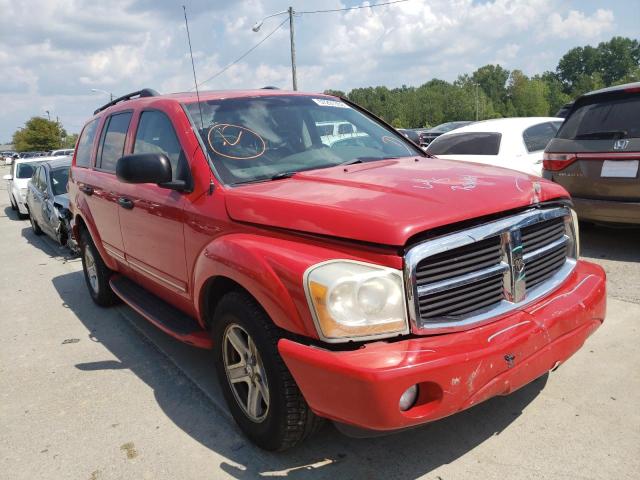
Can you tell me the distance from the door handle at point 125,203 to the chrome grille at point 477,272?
8.22 feet

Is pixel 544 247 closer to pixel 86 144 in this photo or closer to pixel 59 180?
pixel 86 144

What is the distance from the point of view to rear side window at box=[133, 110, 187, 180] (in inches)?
133

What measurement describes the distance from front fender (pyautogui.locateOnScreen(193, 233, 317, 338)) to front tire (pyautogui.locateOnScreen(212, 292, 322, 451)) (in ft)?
0.43

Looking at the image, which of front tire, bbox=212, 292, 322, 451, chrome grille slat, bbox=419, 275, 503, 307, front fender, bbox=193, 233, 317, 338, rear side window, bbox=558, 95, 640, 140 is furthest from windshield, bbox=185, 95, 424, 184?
rear side window, bbox=558, 95, 640, 140

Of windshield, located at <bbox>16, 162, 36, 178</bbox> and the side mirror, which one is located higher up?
the side mirror

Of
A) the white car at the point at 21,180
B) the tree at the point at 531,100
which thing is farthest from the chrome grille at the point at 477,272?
the tree at the point at 531,100

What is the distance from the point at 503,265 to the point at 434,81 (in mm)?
147191

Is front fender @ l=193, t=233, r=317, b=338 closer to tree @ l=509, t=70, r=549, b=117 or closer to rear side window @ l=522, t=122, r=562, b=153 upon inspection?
rear side window @ l=522, t=122, r=562, b=153

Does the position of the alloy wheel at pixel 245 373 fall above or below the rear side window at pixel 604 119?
below

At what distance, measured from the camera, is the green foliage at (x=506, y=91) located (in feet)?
335

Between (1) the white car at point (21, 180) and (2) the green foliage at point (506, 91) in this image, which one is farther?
(2) the green foliage at point (506, 91)

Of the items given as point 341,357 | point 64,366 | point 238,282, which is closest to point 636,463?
point 341,357

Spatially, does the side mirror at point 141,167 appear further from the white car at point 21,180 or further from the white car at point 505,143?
the white car at point 21,180

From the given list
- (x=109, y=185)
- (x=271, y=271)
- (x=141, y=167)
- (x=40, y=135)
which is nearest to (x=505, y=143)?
(x=109, y=185)
